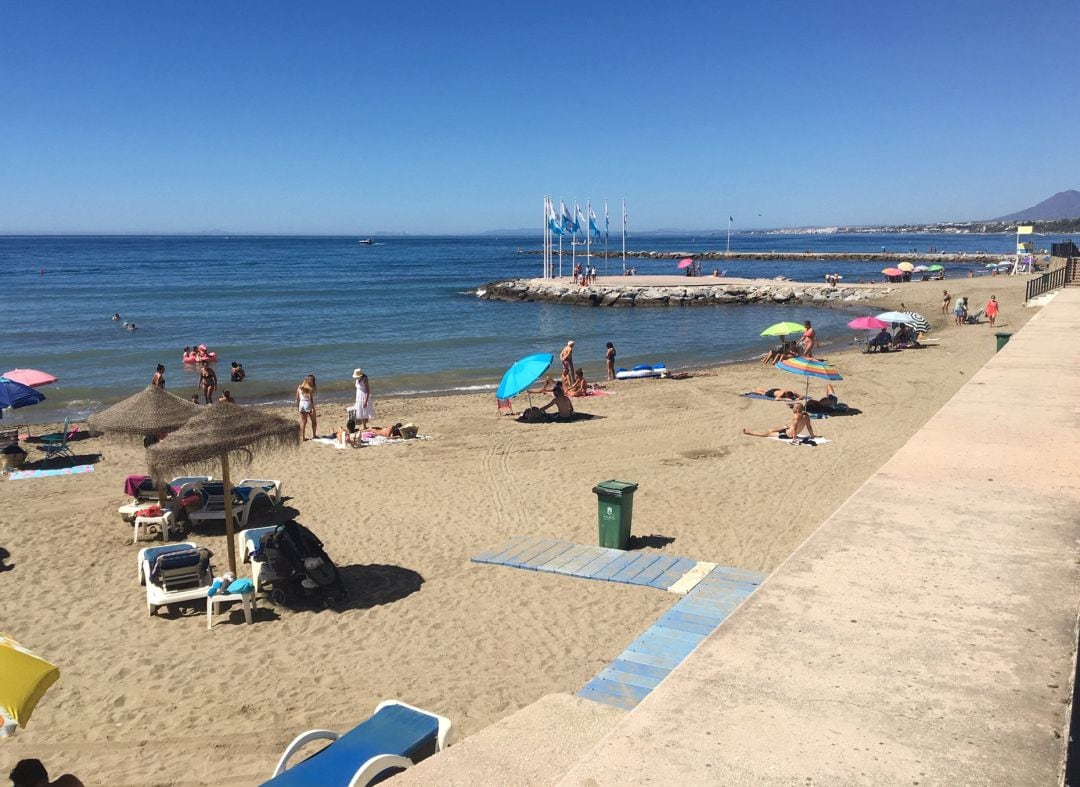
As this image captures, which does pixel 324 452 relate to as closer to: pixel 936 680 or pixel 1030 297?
pixel 936 680

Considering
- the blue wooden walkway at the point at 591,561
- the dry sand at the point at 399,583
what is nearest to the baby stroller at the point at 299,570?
the dry sand at the point at 399,583

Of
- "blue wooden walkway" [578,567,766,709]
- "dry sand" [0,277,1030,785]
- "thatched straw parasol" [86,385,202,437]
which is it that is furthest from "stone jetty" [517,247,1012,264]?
"blue wooden walkway" [578,567,766,709]

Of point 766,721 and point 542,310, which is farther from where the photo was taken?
point 542,310

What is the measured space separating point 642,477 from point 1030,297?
30.2 m

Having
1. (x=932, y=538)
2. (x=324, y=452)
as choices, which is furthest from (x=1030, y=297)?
(x=932, y=538)

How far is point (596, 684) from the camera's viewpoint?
5.86 m

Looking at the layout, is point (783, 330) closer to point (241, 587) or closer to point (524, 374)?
→ point (524, 374)

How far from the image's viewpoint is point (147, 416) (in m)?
9.71

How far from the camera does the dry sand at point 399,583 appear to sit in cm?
611

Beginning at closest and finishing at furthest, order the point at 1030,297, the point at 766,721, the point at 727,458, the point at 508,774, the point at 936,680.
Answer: the point at 766,721 → the point at 936,680 → the point at 508,774 → the point at 727,458 → the point at 1030,297

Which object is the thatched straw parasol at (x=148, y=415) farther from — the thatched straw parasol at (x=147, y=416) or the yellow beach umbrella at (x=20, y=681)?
the yellow beach umbrella at (x=20, y=681)

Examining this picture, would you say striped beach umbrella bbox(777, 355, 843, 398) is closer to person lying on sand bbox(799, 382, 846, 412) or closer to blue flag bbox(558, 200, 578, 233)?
person lying on sand bbox(799, 382, 846, 412)

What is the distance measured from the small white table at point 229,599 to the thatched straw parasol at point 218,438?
131cm

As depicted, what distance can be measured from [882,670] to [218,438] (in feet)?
21.4
